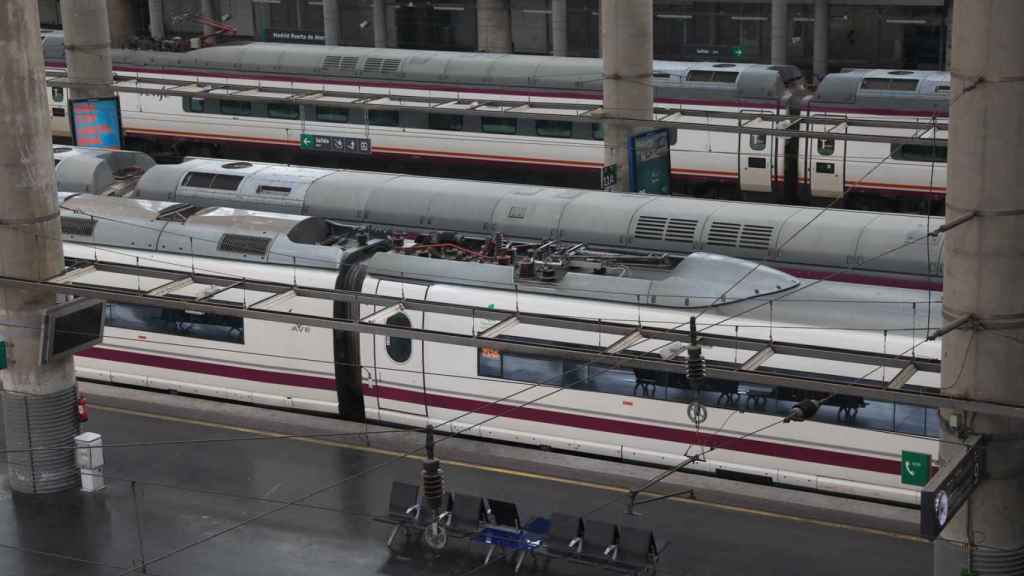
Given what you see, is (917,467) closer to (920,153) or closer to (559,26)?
(920,153)

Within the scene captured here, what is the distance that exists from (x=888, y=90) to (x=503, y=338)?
721 inches

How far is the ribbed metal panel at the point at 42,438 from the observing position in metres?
22.2

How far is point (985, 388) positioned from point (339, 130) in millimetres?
27743

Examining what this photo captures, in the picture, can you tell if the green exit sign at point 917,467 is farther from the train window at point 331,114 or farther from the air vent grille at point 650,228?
the train window at point 331,114

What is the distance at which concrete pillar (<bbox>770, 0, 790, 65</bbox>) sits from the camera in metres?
53.5

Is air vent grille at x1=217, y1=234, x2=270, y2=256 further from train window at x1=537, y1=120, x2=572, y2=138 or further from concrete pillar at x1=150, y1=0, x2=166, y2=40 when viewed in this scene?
concrete pillar at x1=150, y1=0, x2=166, y2=40

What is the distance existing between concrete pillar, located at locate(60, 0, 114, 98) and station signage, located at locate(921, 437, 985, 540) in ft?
88.1

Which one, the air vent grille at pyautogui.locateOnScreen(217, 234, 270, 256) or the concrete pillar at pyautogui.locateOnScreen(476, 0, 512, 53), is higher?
the concrete pillar at pyautogui.locateOnScreen(476, 0, 512, 53)

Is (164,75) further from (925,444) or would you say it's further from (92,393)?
(925,444)

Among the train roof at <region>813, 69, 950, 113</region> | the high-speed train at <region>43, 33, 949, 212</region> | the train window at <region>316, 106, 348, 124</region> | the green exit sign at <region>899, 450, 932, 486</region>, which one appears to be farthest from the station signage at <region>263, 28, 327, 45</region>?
the green exit sign at <region>899, 450, 932, 486</region>

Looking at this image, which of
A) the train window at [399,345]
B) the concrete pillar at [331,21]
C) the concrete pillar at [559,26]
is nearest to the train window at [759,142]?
the train window at [399,345]

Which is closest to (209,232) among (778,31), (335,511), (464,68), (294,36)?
(335,511)

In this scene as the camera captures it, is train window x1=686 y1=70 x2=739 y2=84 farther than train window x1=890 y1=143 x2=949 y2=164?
Yes

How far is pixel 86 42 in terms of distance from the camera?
3762cm
